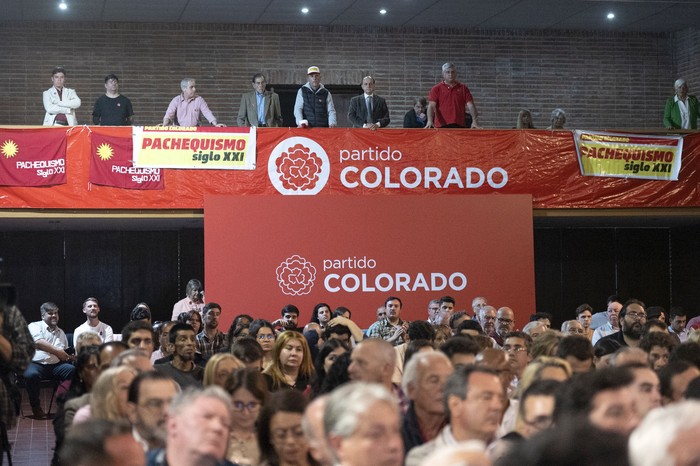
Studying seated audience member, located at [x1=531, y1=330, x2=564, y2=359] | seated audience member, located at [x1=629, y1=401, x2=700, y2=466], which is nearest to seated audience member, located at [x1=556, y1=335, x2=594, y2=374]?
seated audience member, located at [x1=531, y1=330, x2=564, y2=359]

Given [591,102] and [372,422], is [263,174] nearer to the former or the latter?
[591,102]

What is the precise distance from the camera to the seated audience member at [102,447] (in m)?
3.56

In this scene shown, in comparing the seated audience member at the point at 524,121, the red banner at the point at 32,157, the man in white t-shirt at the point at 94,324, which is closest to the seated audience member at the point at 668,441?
the man in white t-shirt at the point at 94,324

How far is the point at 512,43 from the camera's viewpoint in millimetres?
23109

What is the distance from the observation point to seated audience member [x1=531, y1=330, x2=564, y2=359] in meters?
8.46

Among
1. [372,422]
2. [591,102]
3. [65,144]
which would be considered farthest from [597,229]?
[372,422]

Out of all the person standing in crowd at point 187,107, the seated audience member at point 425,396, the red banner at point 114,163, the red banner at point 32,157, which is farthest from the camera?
the person standing in crowd at point 187,107

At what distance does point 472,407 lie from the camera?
548 centimetres

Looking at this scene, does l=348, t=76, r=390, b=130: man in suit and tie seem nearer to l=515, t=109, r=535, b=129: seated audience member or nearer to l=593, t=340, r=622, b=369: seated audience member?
l=515, t=109, r=535, b=129: seated audience member

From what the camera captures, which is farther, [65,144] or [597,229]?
[597,229]

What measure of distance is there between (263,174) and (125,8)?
6030mm

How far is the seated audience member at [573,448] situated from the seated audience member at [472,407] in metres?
2.67

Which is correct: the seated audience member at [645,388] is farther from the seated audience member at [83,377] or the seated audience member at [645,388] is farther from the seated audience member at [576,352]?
the seated audience member at [83,377]

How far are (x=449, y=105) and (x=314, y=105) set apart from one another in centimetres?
217
